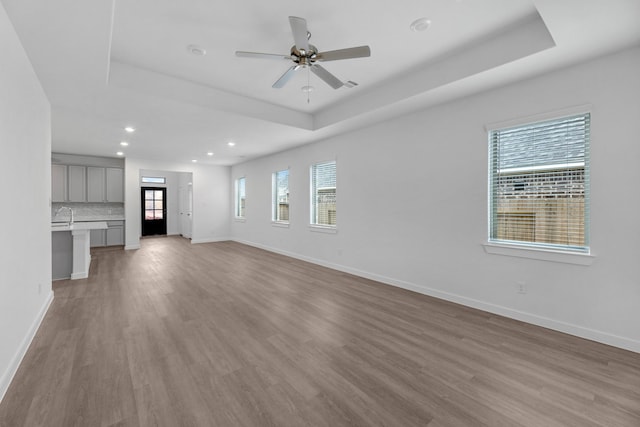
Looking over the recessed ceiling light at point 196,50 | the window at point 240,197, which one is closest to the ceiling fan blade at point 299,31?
the recessed ceiling light at point 196,50

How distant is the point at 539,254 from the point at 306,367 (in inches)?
106

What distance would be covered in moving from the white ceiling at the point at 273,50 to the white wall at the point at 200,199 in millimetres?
3512

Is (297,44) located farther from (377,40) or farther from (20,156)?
(20,156)

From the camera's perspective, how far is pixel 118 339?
2596mm

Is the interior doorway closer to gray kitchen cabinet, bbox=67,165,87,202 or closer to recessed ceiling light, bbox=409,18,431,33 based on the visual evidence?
gray kitchen cabinet, bbox=67,165,87,202

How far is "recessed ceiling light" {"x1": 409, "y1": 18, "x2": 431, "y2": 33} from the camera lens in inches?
96.8

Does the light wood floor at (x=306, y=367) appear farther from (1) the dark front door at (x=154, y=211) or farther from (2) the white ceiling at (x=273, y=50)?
(1) the dark front door at (x=154, y=211)

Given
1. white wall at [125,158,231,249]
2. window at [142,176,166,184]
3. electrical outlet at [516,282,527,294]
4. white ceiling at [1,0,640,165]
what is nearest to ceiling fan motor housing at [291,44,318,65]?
white ceiling at [1,0,640,165]

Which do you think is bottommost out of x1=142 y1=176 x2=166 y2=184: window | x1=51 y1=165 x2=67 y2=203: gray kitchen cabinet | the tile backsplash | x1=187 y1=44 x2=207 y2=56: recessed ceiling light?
the tile backsplash

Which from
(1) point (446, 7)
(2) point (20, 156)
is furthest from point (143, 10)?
(1) point (446, 7)

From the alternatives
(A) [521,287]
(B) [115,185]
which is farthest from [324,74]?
(B) [115,185]

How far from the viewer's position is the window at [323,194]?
223 inches

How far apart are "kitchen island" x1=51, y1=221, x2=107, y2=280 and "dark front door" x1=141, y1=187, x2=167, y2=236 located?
21.3 feet

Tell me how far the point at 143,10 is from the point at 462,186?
3798 mm
